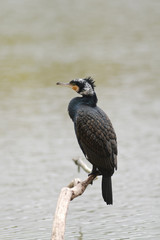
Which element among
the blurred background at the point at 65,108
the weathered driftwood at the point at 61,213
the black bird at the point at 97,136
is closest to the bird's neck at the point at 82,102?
the black bird at the point at 97,136

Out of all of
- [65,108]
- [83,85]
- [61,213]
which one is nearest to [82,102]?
[83,85]

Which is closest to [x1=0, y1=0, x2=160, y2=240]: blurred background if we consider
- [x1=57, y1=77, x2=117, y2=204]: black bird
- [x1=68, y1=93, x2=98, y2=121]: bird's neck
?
[x1=57, y1=77, x2=117, y2=204]: black bird

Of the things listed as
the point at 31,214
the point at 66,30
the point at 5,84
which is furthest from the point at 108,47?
the point at 31,214

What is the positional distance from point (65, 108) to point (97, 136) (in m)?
9.19

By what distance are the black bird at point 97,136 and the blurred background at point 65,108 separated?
1.57 metres

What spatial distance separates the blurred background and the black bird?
157 cm

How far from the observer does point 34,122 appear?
48.9 ft

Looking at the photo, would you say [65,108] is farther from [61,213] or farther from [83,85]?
[61,213]

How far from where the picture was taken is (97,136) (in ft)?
22.0

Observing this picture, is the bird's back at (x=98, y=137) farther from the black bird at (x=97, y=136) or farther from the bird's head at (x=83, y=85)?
the bird's head at (x=83, y=85)

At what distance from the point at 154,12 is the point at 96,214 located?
65.5 ft

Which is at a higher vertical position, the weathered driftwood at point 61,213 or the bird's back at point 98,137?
the bird's back at point 98,137

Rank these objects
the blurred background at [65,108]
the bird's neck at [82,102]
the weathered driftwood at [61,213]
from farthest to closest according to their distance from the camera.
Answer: the blurred background at [65,108], the bird's neck at [82,102], the weathered driftwood at [61,213]

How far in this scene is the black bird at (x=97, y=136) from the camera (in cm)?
667
